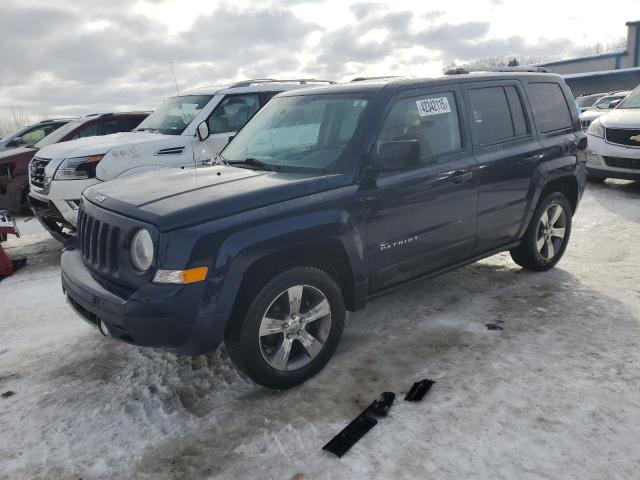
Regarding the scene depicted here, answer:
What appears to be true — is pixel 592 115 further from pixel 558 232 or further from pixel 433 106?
pixel 433 106

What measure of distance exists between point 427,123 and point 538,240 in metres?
2.04

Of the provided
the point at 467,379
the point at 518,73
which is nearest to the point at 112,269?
the point at 467,379

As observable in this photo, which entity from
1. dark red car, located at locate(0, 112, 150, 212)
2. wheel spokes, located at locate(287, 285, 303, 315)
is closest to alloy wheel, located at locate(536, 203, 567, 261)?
wheel spokes, located at locate(287, 285, 303, 315)

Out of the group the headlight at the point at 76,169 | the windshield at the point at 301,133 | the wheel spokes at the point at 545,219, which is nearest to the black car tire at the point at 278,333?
the windshield at the point at 301,133

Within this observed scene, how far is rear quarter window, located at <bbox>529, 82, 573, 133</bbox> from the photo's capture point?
16.3 feet

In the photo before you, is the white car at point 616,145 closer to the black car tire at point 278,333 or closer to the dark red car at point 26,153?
the black car tire at point 278,333

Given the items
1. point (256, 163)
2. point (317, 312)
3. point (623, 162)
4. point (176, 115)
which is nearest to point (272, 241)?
point (317, 312)

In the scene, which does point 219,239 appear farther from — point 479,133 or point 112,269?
point 479,133

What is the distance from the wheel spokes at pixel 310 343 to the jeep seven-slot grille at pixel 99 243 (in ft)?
3.96

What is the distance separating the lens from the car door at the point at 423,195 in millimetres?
3664

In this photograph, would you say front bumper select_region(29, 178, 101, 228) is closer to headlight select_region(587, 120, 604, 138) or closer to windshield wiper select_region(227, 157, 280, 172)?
windshield wiper select_region(227, 157, 280, 172)

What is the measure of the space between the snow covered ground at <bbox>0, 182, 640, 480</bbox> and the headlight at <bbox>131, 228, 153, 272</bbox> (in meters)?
0.94

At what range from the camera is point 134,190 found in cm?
345

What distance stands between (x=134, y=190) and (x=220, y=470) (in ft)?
5.95
